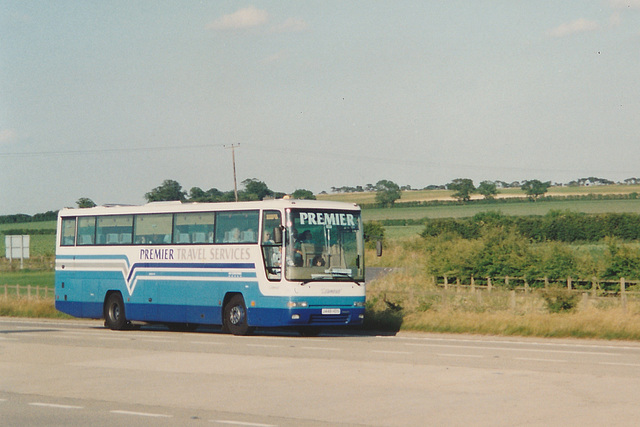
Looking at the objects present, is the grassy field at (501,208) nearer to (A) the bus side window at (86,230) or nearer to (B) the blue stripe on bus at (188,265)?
(A) the bus side window at (86,230)

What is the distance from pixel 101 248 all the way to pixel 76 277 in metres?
1.55

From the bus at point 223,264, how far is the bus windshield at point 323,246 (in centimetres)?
2

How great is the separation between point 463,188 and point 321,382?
10285cm

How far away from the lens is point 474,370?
52.0 ft

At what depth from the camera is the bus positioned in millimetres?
24297

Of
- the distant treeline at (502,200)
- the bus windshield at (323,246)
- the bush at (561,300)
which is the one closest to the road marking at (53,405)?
the bus windshield at (323,246)

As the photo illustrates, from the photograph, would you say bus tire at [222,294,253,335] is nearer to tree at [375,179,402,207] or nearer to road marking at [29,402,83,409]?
road marking at [29,402,83,409]

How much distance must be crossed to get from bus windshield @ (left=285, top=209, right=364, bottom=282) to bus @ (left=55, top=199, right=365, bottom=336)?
24mm

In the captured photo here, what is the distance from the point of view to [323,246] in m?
24.7

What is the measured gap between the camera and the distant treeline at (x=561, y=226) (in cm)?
8088

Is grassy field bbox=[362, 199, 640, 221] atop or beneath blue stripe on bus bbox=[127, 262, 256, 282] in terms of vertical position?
atop

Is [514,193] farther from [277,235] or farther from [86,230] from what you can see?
[277,235]

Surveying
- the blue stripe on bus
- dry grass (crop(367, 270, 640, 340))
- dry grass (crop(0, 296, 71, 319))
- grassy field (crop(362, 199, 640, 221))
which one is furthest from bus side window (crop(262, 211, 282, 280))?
grassy field (crop(362, 199, 640, 221))

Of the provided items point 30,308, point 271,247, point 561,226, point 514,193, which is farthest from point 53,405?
point 514,193
